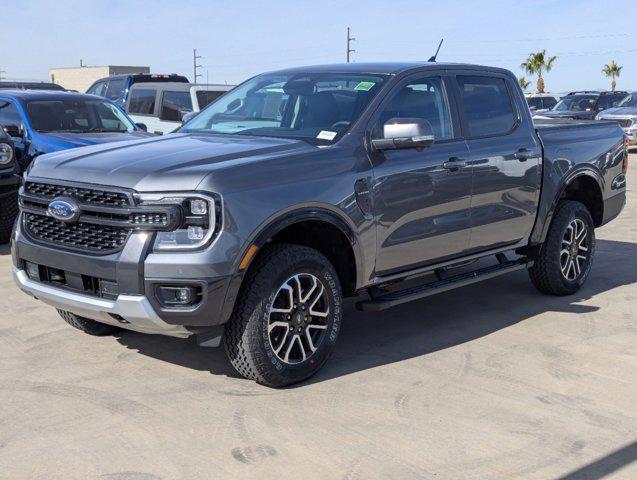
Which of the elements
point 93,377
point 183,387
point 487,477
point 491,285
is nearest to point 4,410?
point 93,377

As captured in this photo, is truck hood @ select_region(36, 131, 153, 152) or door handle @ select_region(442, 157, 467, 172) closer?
door handle @ select_region(442, 157, 467, 172)

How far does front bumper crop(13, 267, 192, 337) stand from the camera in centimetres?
429

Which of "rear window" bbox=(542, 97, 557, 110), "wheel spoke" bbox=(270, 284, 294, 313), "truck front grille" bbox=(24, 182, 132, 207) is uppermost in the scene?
"truck front grille" bbox=(24, 182, 132, 207)

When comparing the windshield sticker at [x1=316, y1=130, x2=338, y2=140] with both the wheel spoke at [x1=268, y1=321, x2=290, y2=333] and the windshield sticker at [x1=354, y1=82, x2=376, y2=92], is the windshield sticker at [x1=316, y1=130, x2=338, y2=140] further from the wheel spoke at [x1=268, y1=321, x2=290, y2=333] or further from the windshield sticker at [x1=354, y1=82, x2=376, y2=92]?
the wheel spoke at [x1=268, y1=321, x2=290, y2=333]

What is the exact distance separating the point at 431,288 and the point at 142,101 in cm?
1296

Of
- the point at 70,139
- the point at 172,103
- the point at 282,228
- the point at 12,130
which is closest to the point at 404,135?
the point at 282,228

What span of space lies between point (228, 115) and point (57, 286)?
6.27 feet

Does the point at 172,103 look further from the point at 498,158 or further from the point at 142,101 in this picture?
the point at 498,158

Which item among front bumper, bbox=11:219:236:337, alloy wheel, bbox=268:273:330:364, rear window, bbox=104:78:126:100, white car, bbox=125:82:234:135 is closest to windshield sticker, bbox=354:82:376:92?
alloy wheel, bbox=268:273:330:364

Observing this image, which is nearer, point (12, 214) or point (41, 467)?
point (41, 467)

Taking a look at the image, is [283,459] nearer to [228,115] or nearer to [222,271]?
[222,271]

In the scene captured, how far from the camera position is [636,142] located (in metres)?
23.4

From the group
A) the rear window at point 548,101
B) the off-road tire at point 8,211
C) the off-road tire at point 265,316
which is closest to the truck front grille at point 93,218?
the off-road tire at point 265,316

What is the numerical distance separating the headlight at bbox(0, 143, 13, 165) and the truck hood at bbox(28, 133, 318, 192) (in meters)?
3.81
